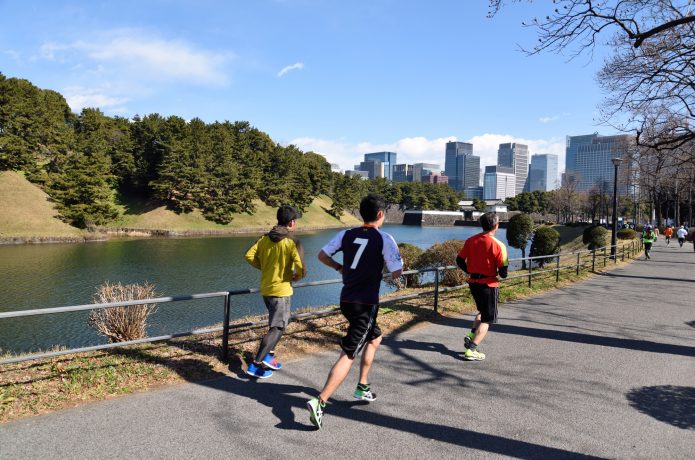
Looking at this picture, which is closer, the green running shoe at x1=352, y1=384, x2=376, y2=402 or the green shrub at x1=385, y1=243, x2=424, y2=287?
the green running shoe at x1=352, y1=384, x2=376, y2=402

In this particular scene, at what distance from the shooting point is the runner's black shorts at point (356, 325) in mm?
3816

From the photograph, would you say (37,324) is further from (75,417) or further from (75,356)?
(75,417)

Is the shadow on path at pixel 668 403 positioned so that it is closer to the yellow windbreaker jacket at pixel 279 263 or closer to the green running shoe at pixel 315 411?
the green running shoe at pixel 315 411

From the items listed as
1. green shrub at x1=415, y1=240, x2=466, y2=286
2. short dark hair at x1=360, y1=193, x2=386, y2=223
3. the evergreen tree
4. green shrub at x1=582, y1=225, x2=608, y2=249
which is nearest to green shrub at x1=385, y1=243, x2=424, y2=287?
green shrub at x1=415, y1=240, x2=466, y2=286

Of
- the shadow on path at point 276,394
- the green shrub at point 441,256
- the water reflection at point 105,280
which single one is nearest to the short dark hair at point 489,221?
the shadow on path at point 276,394

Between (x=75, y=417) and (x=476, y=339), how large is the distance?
4.56 metres

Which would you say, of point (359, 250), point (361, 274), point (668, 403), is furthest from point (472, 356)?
point (359, 250)

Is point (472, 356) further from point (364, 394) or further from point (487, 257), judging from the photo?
point (364, 394)

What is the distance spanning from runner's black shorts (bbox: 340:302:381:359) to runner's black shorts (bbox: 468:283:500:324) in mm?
2307

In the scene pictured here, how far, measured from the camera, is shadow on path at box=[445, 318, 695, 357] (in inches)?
252

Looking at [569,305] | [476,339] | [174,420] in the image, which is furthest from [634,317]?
[174,420]

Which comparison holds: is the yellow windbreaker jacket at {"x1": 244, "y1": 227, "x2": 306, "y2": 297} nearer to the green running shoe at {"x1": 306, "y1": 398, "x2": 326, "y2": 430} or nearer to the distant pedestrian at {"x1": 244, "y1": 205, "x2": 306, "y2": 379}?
the distant pedestrian at {"x1": 244, "y1": 205, "x2": 306, "y2": 379}

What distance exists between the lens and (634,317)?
861 centimetres

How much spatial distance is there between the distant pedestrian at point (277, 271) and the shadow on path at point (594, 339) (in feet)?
13.0
